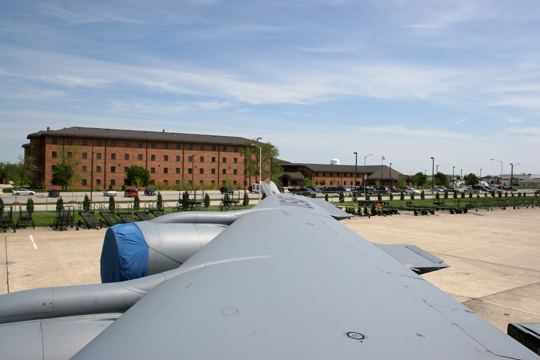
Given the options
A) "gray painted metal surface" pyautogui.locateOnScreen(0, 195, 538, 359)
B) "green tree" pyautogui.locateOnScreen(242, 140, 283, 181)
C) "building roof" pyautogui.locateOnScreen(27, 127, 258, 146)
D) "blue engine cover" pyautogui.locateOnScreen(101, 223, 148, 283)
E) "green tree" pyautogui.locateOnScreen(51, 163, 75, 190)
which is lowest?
"blue engine cover" pyautogui.locateOnScreen(101, 223, 148, 283)

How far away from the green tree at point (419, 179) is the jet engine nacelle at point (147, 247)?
102 metres

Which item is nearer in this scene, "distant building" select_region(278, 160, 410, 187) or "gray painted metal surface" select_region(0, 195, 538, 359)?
"gray painted metal surface" select_region(0, 195, 538, 359)

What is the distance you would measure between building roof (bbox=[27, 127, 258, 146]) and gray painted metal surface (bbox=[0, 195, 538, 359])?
236 feet

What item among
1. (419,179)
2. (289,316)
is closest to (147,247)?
(289,316)

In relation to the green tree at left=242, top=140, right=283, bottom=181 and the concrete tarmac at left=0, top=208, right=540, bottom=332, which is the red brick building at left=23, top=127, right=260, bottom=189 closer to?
the green tree at left=242, top=140, right=283, bottom=181

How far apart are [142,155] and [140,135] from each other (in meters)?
5.39

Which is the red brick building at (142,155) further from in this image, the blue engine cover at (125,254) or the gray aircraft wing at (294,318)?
the gray aircraft wing at (294,318)

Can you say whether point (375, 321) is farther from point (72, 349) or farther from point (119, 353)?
point (72, 349)

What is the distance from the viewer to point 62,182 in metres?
48.2

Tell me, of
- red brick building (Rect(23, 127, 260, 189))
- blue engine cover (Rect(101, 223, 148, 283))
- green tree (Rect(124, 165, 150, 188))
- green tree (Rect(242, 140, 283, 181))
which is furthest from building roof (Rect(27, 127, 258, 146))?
blue engine cover (Rect(101, 223, 148, 283))

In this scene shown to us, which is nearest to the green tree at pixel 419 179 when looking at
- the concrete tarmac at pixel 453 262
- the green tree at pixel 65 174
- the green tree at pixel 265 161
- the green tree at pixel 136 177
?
the green tree at pixel 265 161

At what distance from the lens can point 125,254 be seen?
4863 mm

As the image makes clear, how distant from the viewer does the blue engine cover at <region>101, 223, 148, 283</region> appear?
15.7 feet

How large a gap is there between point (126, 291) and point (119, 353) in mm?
1466
